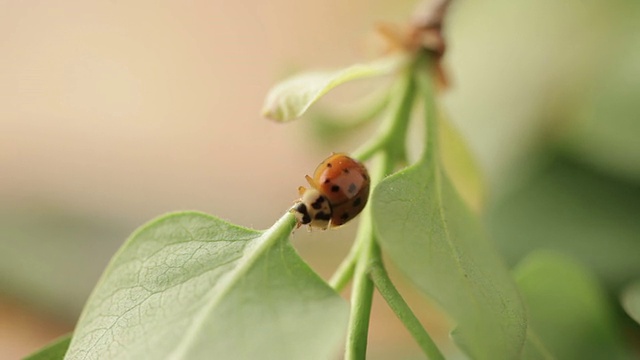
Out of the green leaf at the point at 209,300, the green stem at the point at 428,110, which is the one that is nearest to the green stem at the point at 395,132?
the green stem at the point at 428,110

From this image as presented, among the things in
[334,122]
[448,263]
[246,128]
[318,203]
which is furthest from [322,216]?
[246,128]

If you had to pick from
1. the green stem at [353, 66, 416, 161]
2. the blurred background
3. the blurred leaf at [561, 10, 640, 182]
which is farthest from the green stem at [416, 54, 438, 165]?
the blurred leaf at [561, 10, 640, 182]

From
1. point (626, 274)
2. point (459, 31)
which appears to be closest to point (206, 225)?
point (626, 274)

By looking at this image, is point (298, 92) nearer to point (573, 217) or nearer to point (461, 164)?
point (461, 164)

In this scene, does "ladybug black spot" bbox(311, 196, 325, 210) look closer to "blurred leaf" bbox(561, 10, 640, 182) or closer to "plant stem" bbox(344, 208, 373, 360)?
"plant stem" bbox(344, 208, 373, 360)

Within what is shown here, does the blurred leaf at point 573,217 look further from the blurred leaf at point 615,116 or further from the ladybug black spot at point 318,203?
the ladybug black spot at point 318,203

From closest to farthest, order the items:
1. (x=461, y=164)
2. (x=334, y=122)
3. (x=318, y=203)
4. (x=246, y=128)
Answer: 1. (x=318, y=203)
2. (x=461, y=164)
3. (x=334, y=122)
4. (x=246, y=128)

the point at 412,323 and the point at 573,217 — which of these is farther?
the point at 573,217
